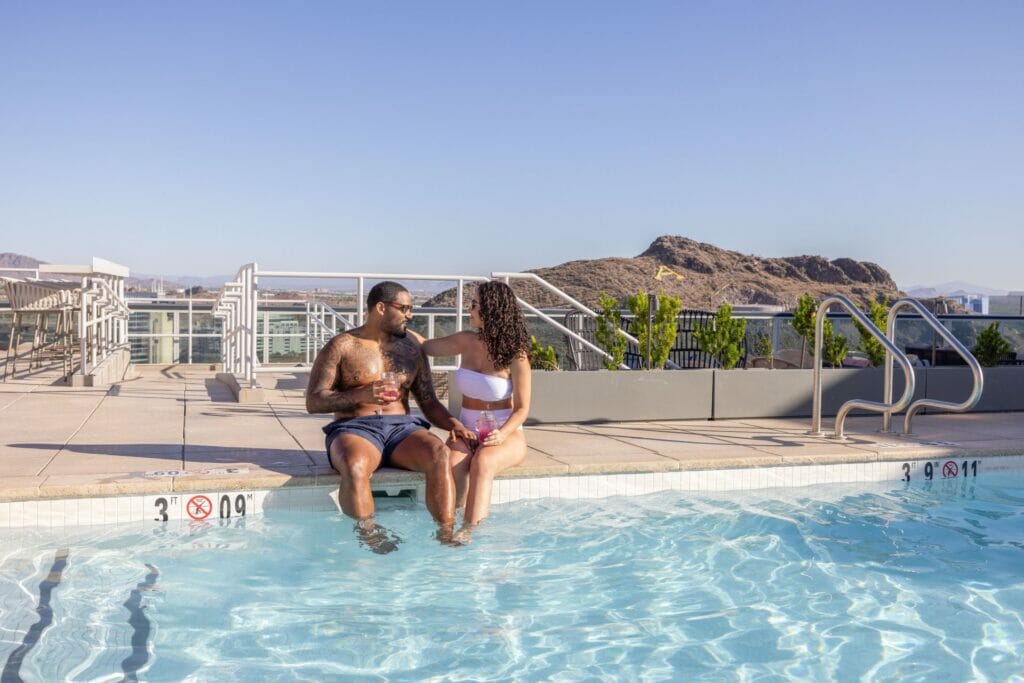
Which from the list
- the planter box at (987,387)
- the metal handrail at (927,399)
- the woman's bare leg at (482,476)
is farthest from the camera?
the planter box at (987,387)

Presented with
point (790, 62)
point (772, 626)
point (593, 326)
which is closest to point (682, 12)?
point (790, 62)

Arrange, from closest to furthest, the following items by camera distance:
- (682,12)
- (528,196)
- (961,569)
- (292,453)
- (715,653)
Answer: (715,653) < (961,569) < (292,453) < (682,12) < (528,196)

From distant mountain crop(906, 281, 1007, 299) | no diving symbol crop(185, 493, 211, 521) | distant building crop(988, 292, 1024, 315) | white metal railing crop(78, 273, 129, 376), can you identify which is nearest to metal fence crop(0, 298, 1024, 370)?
white metal railing crop(78, 273, 129, 376)

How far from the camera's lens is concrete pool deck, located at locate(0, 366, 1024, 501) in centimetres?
414

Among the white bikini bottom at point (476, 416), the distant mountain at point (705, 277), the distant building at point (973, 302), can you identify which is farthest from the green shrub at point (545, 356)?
the distant mountain at point (705, 277)

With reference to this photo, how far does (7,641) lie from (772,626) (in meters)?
2.63

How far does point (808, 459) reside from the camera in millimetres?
5145

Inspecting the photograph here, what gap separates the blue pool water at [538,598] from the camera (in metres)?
2.94

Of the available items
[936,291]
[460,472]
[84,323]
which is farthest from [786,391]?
[936,291]

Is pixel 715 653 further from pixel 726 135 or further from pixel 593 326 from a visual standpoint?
pixel 726 135

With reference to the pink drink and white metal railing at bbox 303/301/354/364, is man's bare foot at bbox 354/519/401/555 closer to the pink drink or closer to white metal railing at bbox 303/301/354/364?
the pink drink

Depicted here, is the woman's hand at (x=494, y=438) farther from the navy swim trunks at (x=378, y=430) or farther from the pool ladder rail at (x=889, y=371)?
the pool ladder rail at (x=889, y=371)

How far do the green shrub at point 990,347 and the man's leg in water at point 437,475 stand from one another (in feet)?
19.5

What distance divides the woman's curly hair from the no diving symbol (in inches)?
58.0
